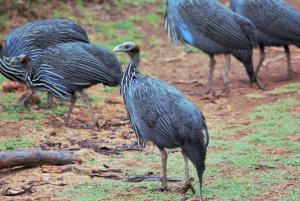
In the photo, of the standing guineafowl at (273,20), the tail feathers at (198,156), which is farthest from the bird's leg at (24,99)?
the tail feathers at (198,156)

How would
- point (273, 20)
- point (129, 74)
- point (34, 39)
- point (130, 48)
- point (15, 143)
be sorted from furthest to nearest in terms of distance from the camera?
1. point (273, 20)
2. point (34, 39)
3. point (15, 143)
4. point (130, 48)
5. point (129, 74)

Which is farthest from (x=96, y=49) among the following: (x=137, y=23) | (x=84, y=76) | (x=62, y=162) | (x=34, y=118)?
(x=137, y=23)

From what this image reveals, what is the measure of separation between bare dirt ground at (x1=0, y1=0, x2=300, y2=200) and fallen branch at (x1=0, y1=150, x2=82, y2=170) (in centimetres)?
8

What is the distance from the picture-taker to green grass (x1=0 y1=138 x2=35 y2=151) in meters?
7.59

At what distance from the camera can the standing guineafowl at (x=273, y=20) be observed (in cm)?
1108

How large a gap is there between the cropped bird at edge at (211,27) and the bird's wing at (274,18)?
18.6 inches

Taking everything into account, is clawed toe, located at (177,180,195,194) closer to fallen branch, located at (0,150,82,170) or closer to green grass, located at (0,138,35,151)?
fallen branch, located at (0,150,82,170)

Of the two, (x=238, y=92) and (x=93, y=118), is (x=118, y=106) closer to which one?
(x=93, y=118)

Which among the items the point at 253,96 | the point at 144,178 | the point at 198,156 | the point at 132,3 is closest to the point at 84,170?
the point at 144,178

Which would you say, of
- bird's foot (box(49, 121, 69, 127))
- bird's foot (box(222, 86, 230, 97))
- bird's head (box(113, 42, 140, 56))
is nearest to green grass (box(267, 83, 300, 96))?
bird's foot (box(222, 86, 230, 97))

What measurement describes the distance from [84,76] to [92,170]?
202 centimetres

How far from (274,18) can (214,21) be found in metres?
1.09

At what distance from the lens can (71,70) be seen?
8.62 metres

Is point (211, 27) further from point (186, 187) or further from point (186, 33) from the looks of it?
point (186, 187)
